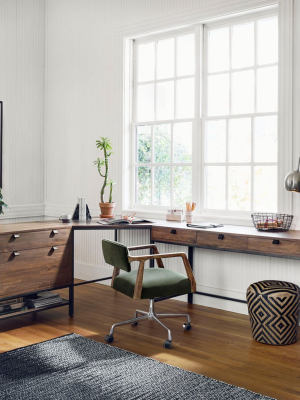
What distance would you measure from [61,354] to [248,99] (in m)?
2.76

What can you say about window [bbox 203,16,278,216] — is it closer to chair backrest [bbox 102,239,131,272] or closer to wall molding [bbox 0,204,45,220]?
chair backrest [bbox 102,239,131,272]

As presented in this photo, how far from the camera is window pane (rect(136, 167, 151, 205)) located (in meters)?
5.29

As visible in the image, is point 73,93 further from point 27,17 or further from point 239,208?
point 239,208

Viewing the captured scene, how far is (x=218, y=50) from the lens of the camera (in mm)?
4723

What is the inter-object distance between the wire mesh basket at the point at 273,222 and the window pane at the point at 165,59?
1.86m

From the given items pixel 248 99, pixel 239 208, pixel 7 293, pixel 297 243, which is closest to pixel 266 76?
pixel 248 99

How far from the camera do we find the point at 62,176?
595 centimetres

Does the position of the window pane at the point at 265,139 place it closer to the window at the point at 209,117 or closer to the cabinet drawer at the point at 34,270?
the window at the point at 209,117

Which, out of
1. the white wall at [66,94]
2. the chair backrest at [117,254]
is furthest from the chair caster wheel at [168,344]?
the white wall at [66,94]

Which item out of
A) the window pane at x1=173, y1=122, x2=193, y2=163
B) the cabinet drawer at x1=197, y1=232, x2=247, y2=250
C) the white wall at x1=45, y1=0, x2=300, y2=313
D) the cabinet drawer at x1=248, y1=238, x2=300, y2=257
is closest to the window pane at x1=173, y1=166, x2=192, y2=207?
the window pane at x1=173, y1=122, x2=193, y2=163

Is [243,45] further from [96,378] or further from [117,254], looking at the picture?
[96,378]

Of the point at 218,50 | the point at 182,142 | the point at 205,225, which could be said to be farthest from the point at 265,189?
A: the point at 218,50

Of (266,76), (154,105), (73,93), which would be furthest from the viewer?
(73,93)

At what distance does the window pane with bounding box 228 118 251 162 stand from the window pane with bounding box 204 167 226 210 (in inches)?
7.4
